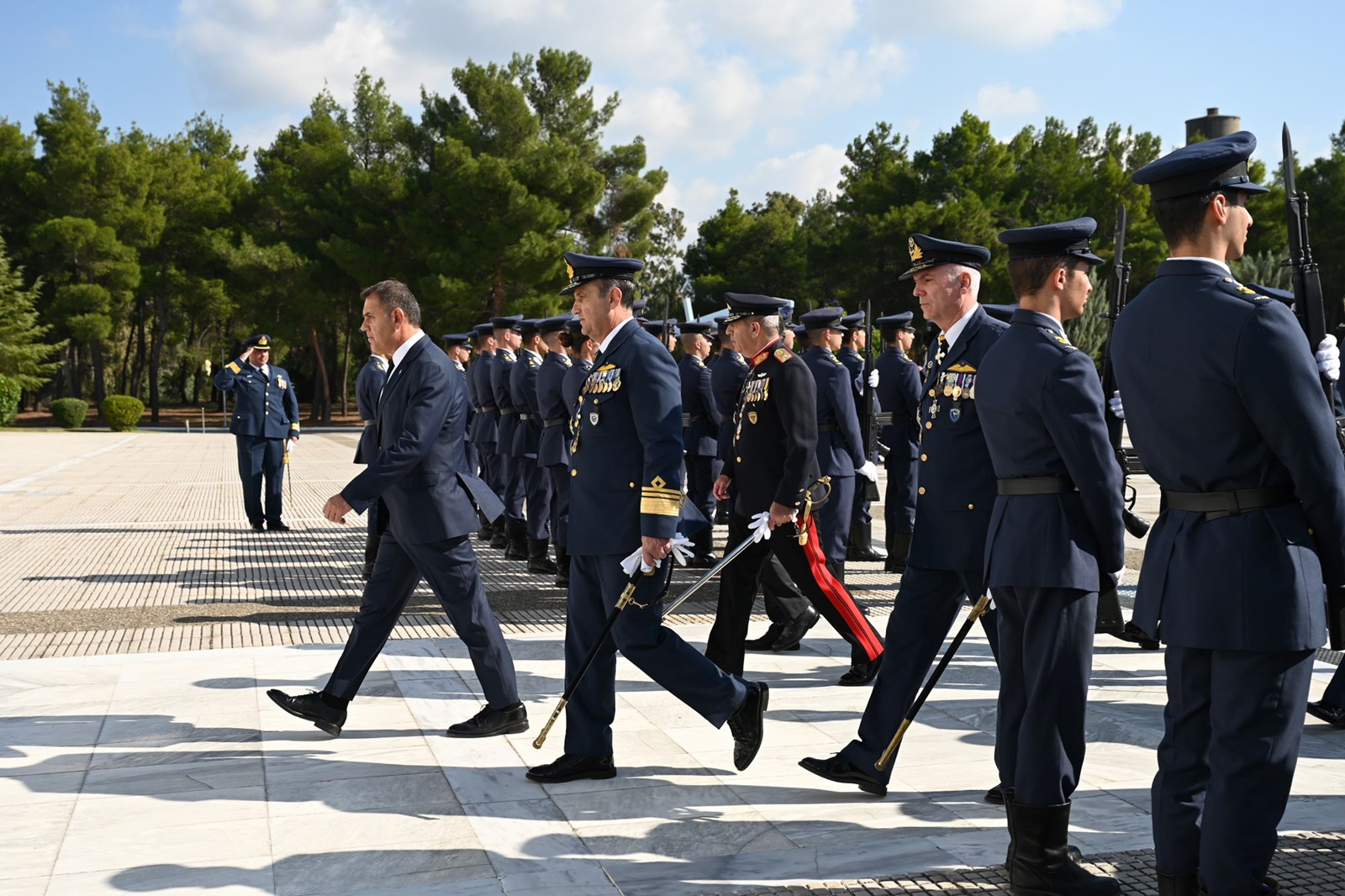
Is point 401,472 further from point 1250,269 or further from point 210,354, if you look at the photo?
point 210,354

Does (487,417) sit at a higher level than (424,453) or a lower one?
higher

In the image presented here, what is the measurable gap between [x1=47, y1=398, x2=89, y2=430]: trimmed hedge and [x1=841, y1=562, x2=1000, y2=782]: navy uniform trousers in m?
45.2

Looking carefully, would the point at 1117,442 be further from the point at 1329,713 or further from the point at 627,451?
the point at 627,451

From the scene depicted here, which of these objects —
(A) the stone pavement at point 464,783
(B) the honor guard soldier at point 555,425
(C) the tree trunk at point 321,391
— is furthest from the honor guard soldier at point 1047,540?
(C) the tree trunk at point 321,391

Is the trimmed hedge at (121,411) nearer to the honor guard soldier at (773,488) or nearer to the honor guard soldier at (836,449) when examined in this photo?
the honor guard soldier at (836,449)

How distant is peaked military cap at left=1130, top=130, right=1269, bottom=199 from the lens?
305 centimetres

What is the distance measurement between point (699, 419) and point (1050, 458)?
7893mm

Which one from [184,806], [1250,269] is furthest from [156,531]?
[1250,269]

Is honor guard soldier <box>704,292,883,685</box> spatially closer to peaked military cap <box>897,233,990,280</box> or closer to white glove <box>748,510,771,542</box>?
white glove <box>748,510,771,542</box>

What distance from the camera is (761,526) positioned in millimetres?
5773

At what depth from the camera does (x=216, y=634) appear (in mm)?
7629

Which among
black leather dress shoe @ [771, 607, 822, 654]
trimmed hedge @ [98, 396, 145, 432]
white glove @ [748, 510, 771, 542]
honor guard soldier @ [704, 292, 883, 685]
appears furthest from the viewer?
trimmed hedge @ [98, 396, 145, 432]

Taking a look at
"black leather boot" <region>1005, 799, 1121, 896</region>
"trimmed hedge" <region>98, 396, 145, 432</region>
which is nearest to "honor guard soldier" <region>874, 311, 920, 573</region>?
"black leather boot" <region>1005, 799, 1121, 896</region>

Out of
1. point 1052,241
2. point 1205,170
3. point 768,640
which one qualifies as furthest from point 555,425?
point 1205,170
